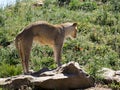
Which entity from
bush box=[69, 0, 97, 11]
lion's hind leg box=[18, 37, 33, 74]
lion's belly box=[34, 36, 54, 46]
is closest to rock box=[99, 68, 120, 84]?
lion's belly box=[34, 36, 54, 46]

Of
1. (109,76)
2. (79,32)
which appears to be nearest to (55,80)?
(109,76)

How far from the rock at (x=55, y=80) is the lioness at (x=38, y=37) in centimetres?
57

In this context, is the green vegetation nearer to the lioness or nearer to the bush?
the bush

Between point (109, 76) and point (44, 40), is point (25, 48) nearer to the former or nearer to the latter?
point (44, 40)

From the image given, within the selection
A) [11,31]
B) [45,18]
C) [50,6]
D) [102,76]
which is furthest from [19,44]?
[50,6]

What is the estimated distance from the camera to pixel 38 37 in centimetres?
1050

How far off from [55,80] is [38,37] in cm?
126

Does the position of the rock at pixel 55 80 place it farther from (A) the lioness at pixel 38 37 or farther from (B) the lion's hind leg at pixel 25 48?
(A) the lioness at pixel 38 37

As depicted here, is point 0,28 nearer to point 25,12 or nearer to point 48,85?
point 25,12

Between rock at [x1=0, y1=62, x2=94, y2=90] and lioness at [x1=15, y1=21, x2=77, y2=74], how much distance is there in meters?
0.57

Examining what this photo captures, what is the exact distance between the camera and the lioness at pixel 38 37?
10.3m

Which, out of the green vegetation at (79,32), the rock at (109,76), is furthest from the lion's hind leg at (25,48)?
the rock at (109,76)

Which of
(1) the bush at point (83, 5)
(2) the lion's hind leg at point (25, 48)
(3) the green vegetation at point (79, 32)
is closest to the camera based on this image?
(2) the lion's hind leg at point (25, 48)

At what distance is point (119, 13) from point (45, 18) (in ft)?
10.6
